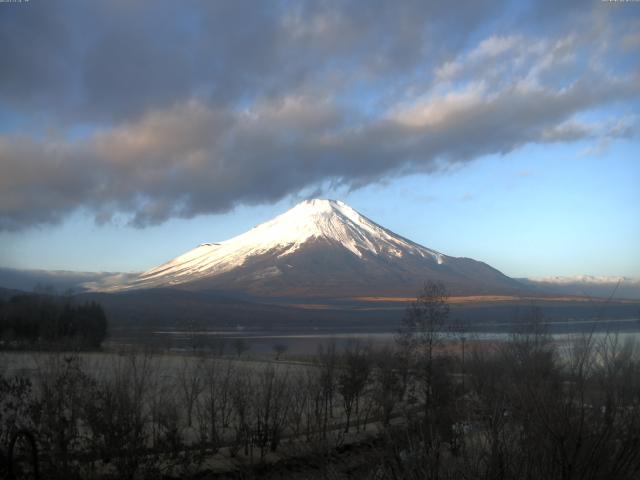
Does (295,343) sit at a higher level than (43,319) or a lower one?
lower

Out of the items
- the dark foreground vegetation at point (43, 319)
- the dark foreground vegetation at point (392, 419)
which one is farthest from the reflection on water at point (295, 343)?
the dark foreground vegetation at point (392, 419)

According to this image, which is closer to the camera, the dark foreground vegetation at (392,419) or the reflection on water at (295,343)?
the dark foreground vegetation at (392,419)

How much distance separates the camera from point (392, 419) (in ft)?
79.5

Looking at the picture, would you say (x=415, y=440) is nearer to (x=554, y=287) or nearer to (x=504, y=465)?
(x=504, y=465)

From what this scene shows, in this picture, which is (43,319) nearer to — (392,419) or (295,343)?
(392,419)

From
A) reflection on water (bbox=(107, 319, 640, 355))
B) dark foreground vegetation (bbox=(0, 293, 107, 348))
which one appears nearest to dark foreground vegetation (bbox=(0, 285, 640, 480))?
reflection on water (bbox=(107, 319, 640, 355))

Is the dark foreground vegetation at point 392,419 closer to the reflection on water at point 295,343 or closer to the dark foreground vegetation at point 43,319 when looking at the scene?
the reflection on water at point 295,343

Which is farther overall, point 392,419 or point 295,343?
point 295,343

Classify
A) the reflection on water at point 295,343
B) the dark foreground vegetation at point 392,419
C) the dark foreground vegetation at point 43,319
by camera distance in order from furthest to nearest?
the dark foreground vegetation at point 43,319 → the reflection on water at point 295,343 → the dark foreground vegetation at point 392,419

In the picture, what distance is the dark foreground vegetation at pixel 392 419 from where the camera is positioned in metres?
5.70

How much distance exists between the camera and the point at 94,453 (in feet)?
41.0

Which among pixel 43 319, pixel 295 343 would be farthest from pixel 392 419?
pixel 295 343

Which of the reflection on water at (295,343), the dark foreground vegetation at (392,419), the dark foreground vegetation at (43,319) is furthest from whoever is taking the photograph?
the dark foreground vegetation at (43,319)

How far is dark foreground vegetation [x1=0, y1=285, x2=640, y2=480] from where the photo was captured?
5.70 m
